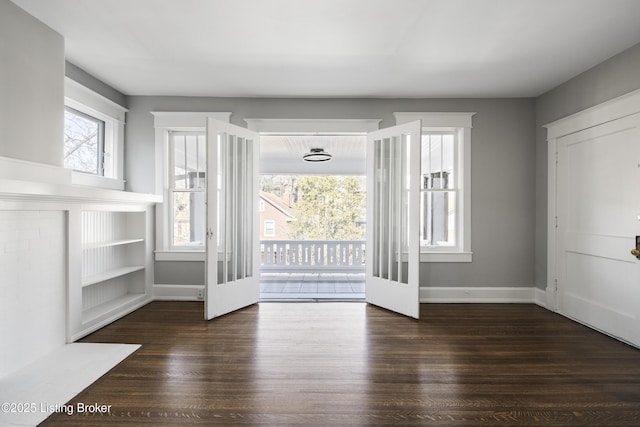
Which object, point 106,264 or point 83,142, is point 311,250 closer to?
point 106,264

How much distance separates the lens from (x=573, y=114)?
11.8 feet

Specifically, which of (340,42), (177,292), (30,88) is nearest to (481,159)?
(340,42)

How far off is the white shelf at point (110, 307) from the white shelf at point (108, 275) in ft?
0.95

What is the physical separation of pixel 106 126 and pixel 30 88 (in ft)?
4.96

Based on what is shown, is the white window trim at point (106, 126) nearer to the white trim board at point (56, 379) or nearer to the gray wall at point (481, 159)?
the gray wall at point (481, 159)

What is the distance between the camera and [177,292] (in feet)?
14.2

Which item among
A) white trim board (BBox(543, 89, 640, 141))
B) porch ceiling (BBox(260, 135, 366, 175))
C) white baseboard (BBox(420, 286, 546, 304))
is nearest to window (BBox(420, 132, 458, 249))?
white baseboard (BBox(420, 286, 546, 304))

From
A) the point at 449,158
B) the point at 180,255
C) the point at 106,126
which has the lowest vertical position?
the point at 180,255

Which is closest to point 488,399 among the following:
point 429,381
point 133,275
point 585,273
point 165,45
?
point 429,381

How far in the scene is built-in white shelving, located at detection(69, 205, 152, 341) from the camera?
9.71 feet

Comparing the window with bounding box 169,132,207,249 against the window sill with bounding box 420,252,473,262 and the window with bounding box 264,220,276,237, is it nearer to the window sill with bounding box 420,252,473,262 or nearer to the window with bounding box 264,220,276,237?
the window sill with bounding box 420,252,473,262

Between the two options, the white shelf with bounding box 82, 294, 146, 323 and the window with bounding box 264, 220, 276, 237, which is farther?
the window with bounding box 264, 220, 276, 237

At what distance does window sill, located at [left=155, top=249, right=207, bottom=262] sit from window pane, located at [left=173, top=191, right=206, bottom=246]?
156 mm

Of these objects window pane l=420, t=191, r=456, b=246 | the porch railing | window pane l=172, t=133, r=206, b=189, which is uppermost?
window pane l=172, t=133, r=206, b=189
